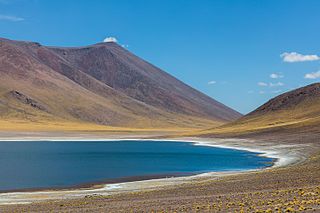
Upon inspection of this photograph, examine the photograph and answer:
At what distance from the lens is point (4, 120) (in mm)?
197375

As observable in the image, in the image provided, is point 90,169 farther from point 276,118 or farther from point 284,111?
point 284,111

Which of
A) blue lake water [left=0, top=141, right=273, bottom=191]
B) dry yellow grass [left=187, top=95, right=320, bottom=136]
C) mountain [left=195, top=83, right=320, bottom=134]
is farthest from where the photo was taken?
mountain [left=195, top=83, right=320, bottom=134]

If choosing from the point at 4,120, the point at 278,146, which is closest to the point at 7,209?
the point at 278,146

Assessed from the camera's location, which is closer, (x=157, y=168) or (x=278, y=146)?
(x=157, y=168)

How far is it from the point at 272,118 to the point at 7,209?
134084mm

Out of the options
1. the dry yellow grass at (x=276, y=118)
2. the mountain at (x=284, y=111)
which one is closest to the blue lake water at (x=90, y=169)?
the dry yellow grass at (x=276, y=118)

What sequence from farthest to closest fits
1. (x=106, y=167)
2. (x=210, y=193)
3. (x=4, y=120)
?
(x=4, y=120), (x=106, y=167), (x=210, y=193)

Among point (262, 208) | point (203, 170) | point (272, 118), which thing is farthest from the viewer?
point (272, 118)

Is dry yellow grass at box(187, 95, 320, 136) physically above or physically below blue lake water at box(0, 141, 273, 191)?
above

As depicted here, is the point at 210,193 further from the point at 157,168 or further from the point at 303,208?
the point at 157,168

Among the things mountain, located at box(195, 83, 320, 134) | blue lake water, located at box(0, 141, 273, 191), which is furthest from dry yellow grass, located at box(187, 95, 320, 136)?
blue lake water, located at box(0, 141, 273, 191)

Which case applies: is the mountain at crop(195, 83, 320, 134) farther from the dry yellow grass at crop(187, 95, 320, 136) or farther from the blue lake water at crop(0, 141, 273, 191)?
the blue lake water at crop(0, 141, 273, 191)

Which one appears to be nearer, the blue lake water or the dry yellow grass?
the blue lake water

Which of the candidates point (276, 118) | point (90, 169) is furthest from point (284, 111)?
point (90, 169)
